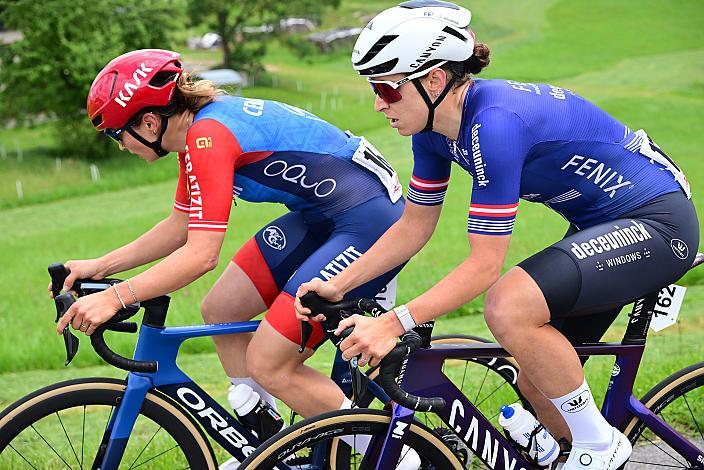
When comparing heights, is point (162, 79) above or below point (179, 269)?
above

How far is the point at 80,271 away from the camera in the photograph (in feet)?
12.9

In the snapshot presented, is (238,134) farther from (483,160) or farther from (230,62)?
(230,62)

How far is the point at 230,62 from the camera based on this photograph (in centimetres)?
4447

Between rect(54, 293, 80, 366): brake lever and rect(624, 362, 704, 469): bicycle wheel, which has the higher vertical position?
rect(54, 293, 80, 366): brake lever

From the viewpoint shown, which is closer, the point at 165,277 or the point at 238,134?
the point at 165,277

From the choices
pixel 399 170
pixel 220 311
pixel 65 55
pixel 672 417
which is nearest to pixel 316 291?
pixel 220 311

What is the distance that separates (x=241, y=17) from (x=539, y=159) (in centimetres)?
4318

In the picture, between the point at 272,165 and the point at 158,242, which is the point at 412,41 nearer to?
the point at 272,165

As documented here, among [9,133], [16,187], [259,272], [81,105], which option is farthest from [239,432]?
[9,133]

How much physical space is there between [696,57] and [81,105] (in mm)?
25852

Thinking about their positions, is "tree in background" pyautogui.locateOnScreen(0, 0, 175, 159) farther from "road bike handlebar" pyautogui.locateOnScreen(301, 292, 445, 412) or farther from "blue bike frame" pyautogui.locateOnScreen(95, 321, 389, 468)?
"road bike handlebar" pyautogui.locateOnScreen(301, 292, 445, 412)

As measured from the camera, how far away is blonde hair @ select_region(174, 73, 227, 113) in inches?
155

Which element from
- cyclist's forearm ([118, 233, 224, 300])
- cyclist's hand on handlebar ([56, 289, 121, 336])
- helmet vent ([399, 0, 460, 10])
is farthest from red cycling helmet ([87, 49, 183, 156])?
helmet vent ([399, 0, 460, 10])

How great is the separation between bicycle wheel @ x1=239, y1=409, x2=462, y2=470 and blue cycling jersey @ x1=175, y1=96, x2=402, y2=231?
87 cm
